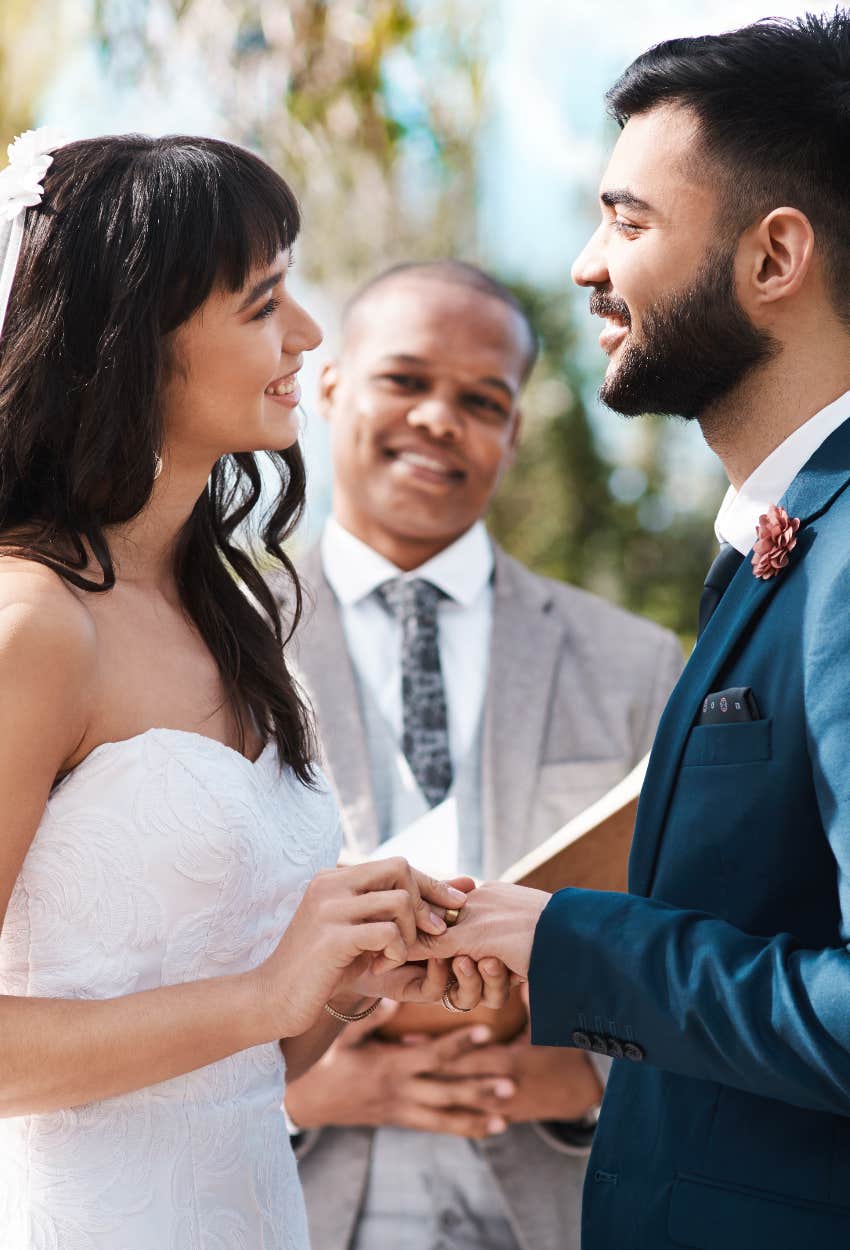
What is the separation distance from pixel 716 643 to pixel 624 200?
80 centimetres

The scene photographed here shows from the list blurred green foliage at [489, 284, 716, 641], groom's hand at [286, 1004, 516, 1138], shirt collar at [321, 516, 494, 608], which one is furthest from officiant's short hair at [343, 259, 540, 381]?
blurred green foliage at [489, 284, 716, 641]

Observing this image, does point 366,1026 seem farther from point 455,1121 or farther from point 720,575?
point 720,575

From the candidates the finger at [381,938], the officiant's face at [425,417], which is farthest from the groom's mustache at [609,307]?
the officiant's face at [425,417]

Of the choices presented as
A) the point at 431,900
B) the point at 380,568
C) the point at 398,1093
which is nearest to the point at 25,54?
the point at 380,568

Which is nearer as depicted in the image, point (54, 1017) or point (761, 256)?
point (54, 1017)

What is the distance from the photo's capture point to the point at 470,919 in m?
2.23

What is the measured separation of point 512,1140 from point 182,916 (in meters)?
1.53

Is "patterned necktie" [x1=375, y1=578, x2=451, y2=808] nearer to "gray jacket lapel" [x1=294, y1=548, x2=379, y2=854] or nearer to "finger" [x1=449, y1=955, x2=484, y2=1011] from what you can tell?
"gray jacket lapel" [x1=294, y1=548, x2=379, y2=854]

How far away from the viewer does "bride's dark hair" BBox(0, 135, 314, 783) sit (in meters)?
2.27

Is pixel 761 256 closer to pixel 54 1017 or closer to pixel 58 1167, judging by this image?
pixel 54 1017

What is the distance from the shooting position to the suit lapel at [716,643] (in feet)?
6.58

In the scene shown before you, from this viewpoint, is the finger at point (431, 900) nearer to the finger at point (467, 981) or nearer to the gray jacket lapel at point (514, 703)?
the finger at point (467, 981)

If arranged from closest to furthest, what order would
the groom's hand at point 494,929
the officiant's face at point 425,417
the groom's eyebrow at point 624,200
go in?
the groom's hand at point 494,929 < the groom's eyebrow at point 624,200 < the officiant's face at point 425,417

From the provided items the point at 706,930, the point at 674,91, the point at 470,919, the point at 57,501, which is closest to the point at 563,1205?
the point at 470,919
